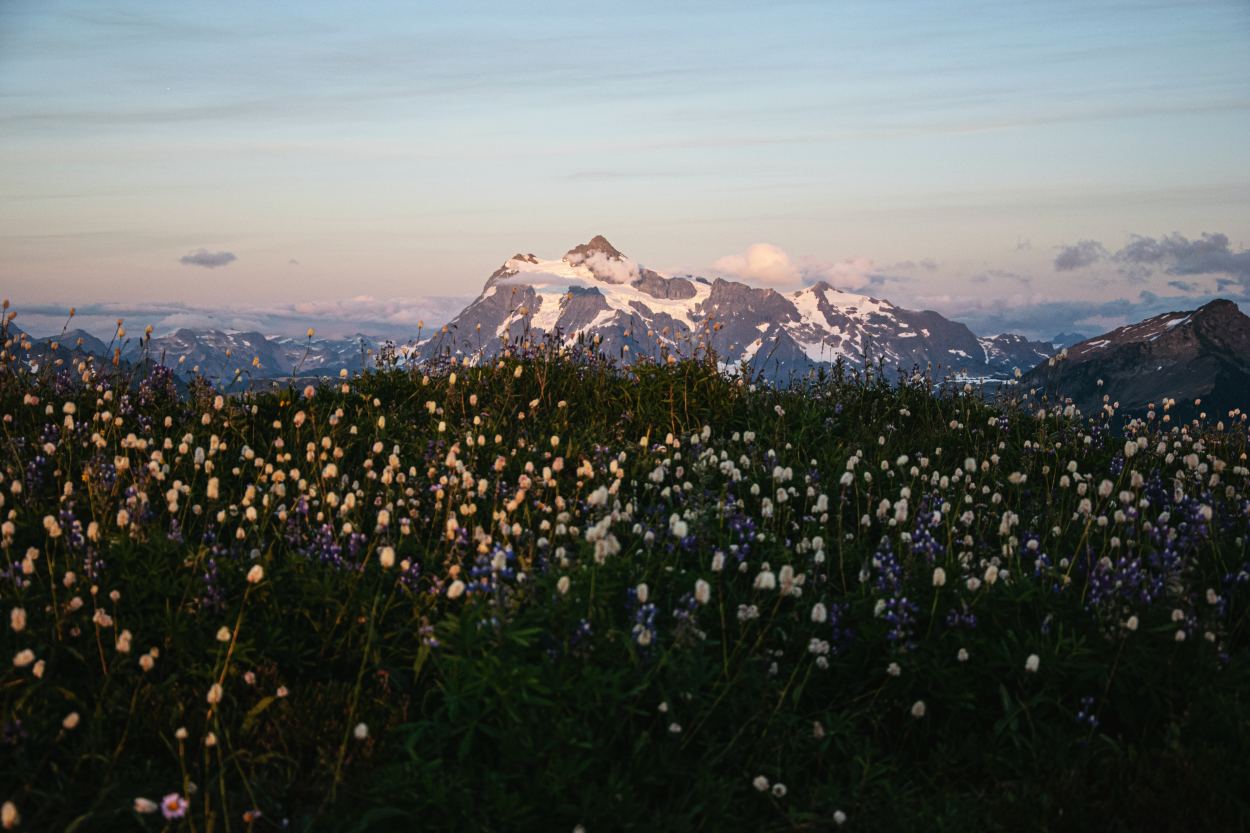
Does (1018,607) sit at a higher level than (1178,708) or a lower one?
higher

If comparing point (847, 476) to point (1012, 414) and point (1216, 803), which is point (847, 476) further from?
point (1012, 414)

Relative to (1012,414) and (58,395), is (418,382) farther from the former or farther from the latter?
(1012,414)

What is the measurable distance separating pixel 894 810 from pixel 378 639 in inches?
109

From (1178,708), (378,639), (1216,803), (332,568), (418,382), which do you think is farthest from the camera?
(418,382)

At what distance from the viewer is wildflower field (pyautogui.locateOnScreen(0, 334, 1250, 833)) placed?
4.03 metres

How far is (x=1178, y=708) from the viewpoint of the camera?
4762 millimetres

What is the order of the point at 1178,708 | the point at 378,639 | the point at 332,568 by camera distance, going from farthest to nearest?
the point at 332,568 → the point at 378,639 → the point at 1178,708

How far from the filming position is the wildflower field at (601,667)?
13.2ft

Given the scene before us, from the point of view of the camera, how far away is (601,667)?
4.59 m

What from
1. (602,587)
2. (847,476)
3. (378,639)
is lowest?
(378,639)

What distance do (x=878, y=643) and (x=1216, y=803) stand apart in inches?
63.4

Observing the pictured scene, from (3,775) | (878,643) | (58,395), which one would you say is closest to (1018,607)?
(878,643)

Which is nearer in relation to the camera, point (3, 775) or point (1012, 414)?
point (3, 775)

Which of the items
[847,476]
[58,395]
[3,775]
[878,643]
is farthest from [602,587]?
[58,395]
